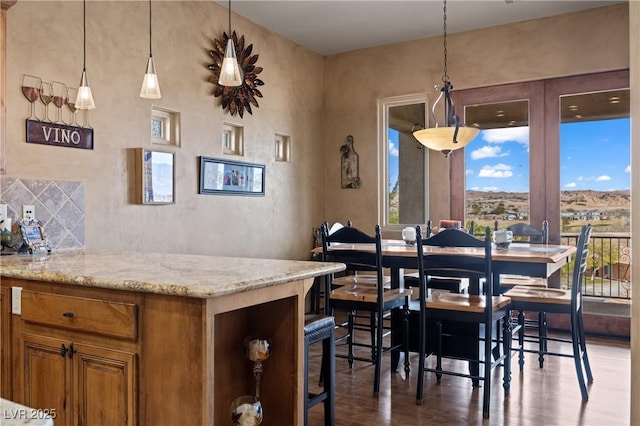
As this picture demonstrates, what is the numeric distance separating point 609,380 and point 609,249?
1.69m

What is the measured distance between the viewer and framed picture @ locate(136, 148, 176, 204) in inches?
150

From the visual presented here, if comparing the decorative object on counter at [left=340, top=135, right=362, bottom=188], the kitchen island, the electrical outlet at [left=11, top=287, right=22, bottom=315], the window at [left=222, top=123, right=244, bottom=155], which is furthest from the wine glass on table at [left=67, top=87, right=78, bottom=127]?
the decorative object on counter at [left=340, top=135, right=362, bottom=188]

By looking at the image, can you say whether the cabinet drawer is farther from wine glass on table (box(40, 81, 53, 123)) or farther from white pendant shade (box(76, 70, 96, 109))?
wine glass on table (box(40, 81, 53, 123))

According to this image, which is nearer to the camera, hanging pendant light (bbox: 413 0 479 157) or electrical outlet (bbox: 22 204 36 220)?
electrical outlet (bbox: 22 204 36 220)

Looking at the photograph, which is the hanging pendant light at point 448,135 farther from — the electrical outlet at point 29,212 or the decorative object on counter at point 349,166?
the electrical outlet at point 29,212

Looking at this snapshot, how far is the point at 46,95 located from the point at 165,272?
1.87m

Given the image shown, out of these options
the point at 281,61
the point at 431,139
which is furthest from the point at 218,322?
the point at 281,61

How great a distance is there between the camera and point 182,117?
4.27 metres

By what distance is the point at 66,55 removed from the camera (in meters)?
3.36

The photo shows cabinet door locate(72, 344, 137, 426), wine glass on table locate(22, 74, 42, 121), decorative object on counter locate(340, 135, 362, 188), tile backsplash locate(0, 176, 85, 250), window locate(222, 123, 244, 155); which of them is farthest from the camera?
decorative object on counter locate(340, 135, 362, 188)

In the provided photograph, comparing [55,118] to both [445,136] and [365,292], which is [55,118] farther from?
[445,136]

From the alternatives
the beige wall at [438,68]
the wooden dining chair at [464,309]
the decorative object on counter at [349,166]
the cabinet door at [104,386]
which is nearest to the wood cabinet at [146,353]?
the cabinet door at [104,386]

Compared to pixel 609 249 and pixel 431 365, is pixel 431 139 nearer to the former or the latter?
pixel 431 365

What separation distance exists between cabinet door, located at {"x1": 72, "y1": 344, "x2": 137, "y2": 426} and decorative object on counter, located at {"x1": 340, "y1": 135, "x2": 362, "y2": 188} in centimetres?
425
